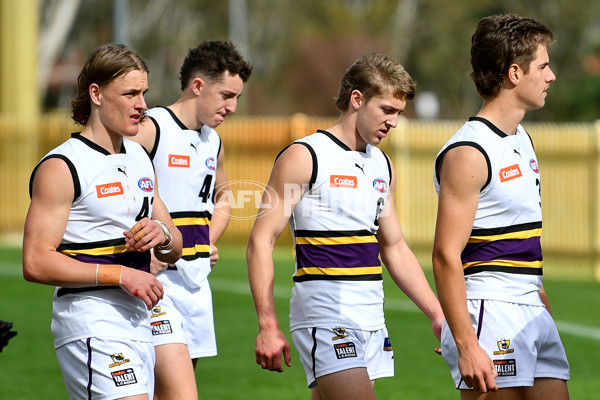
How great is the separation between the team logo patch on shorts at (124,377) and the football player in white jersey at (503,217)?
5.09 ft

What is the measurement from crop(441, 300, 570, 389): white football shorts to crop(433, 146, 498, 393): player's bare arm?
23cm

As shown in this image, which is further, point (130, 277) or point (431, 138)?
point (431, 138)

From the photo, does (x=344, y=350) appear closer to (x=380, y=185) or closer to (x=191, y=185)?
(x=380, y=185)

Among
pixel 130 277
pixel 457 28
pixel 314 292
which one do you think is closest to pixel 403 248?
pixel 314 292

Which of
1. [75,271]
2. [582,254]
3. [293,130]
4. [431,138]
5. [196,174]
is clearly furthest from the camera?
[293,130]

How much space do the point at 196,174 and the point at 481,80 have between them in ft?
8.41

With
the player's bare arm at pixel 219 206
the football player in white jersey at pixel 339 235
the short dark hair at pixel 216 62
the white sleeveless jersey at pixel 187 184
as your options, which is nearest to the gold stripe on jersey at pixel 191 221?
the white sleeveless jersey at pixel 187 184

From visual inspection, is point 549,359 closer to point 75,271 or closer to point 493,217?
point 493,217

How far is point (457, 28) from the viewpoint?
2365 inches

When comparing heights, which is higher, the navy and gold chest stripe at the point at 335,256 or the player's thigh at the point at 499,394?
the navy and gold chest stripe at the point at 335,256

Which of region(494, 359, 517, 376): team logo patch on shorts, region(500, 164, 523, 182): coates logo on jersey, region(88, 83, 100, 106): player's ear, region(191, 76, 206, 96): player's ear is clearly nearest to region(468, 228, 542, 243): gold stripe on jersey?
region(500, 164, 523, 182): coates logo on jersey

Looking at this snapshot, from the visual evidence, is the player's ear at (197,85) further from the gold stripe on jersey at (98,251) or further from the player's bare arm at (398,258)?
the gold stripe on jersey at (98,251)

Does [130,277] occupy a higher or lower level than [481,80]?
lower

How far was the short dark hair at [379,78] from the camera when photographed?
6.00m
